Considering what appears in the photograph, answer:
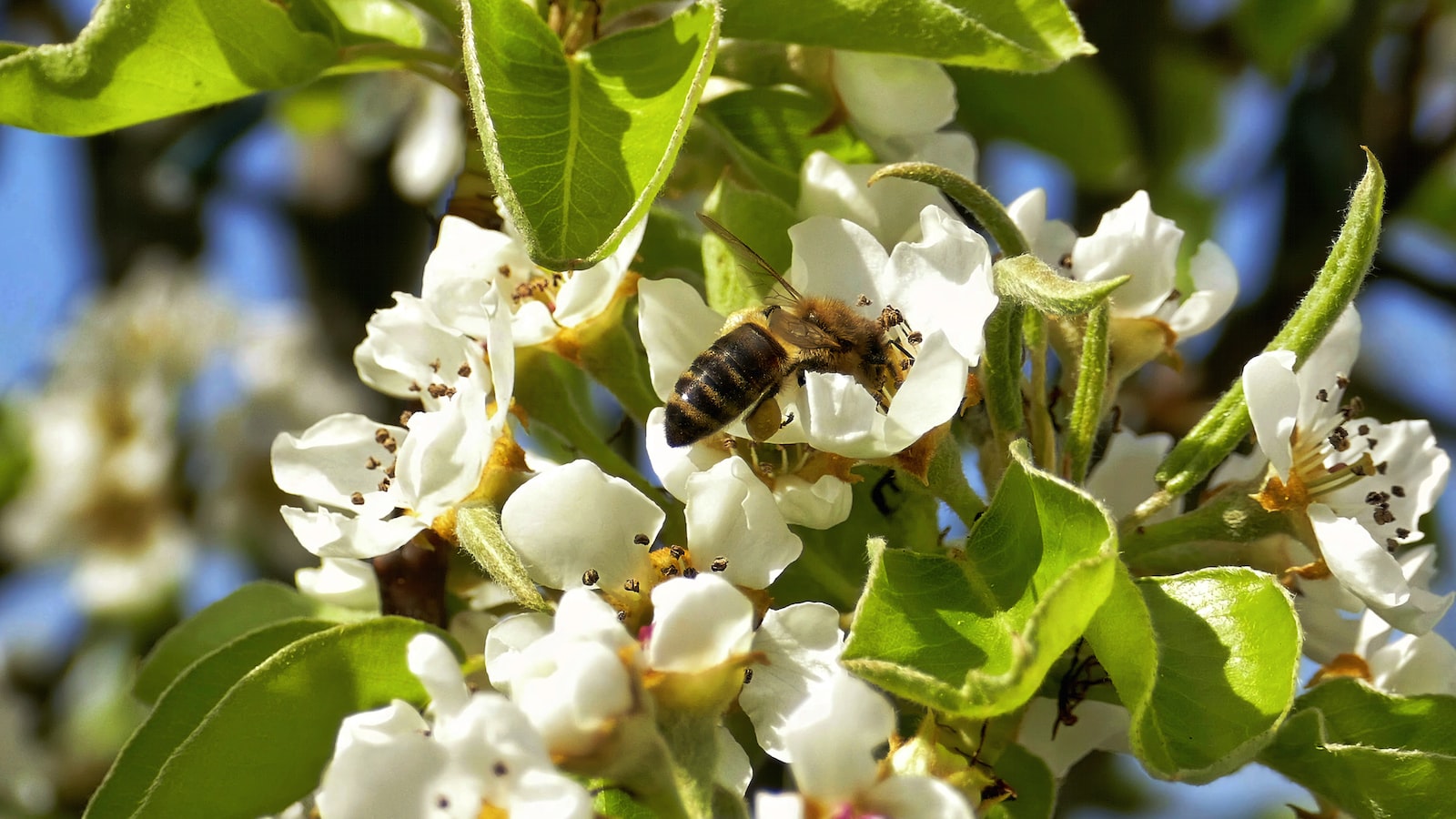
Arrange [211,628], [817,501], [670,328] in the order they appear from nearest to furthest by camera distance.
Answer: [817,501], [670,328], [211,628]

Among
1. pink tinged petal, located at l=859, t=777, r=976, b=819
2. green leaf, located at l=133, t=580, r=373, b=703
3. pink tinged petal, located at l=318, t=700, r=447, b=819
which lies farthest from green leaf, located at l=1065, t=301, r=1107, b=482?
green leaf, located at l=133, t=580, r=373, b=703

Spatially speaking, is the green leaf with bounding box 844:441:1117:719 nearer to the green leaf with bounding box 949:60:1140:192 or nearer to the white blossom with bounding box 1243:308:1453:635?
the white blossom with bounding box 1243:308:1453:635

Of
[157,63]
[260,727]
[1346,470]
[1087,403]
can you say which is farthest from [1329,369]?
[157,63]

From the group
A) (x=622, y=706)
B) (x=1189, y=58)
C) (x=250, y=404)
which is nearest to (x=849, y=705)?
(x=622, y=706)

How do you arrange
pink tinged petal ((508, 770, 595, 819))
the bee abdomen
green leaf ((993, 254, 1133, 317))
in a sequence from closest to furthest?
pink tinged petal ((508, 770, 595, 819)) < green leaf ((993, 254, 1133, 317)) < the bee abdomen

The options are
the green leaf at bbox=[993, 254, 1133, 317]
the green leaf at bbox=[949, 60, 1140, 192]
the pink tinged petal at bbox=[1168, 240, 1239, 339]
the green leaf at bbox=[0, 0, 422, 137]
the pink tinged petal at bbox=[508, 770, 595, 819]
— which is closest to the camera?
the pink tinged petal at bbox=[508, 770, 595, 819]

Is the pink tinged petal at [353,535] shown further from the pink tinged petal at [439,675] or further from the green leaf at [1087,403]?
the green leaf at [1087,403]

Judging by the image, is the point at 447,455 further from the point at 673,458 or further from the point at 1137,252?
the point at 1137,252

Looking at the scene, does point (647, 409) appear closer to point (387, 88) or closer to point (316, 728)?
point (316, 728)
